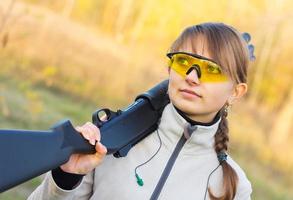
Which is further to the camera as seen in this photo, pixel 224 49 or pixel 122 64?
pixel 122 64

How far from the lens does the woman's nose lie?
7.64ft

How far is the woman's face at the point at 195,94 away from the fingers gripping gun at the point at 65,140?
110 mm

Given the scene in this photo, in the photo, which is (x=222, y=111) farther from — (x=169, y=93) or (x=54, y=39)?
(x=54, y=39)

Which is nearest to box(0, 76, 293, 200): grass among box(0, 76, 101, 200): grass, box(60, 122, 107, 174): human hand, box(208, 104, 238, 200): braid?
box(0, 76, 101, 200): grass

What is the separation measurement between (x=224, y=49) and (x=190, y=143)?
1.18 feet

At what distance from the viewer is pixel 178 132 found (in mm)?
2359

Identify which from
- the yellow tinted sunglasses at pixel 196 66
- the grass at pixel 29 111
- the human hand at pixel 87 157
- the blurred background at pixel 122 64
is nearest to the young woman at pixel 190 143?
the yellow tinted sunglasses at pixel 196 66

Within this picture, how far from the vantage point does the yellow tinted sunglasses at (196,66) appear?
2350 mm

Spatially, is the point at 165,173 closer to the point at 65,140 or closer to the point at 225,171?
the point at 225,171

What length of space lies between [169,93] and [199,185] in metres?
0.35

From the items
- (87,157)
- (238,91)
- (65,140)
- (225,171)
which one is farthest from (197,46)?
(65,140)

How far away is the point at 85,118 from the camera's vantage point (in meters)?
12.1

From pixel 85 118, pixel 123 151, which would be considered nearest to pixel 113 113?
pixel 123 151

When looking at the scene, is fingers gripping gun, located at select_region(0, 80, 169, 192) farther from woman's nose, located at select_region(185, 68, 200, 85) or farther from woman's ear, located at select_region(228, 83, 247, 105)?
woman's ear, located at select_region(228, 83, 247, 105)
